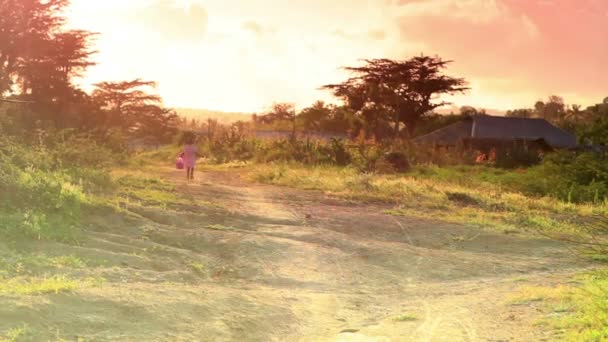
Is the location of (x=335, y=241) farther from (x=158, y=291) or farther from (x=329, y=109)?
(x=329, y=109)

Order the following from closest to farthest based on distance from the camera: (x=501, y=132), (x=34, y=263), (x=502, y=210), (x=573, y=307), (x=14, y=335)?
(x=14, y=335)
(x=573, y=307)
(x=34, y=263)
(x=502, y=210)
(x=501, y=132)

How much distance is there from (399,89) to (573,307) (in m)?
47.9

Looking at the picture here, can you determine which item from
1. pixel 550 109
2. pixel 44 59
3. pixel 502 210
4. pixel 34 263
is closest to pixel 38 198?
pixel 34 263

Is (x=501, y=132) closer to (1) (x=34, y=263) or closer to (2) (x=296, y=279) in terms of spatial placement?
(2) (x=296, y=279)

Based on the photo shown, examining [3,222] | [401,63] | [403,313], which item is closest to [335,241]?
[403,313]

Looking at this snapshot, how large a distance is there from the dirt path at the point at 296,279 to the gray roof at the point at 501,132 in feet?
94.7

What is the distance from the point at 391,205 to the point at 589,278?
760 centimetres

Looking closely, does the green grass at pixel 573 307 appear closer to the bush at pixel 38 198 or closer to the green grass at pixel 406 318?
the green grass at pixel 406 318

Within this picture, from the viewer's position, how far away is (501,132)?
3950 centimetres

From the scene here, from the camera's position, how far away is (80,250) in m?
7.26

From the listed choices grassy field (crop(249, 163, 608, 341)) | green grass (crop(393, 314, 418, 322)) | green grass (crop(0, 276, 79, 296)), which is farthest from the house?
green grass (crop(0, 276, 79, 296))

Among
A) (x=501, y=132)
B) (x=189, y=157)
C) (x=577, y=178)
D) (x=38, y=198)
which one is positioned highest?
(x=501, y=132)

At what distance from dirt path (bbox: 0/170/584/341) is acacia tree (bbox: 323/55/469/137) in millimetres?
40508

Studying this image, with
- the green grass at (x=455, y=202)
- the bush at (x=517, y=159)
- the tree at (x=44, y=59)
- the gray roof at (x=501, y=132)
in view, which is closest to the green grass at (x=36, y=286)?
the green grass at (x=455, y=202)
